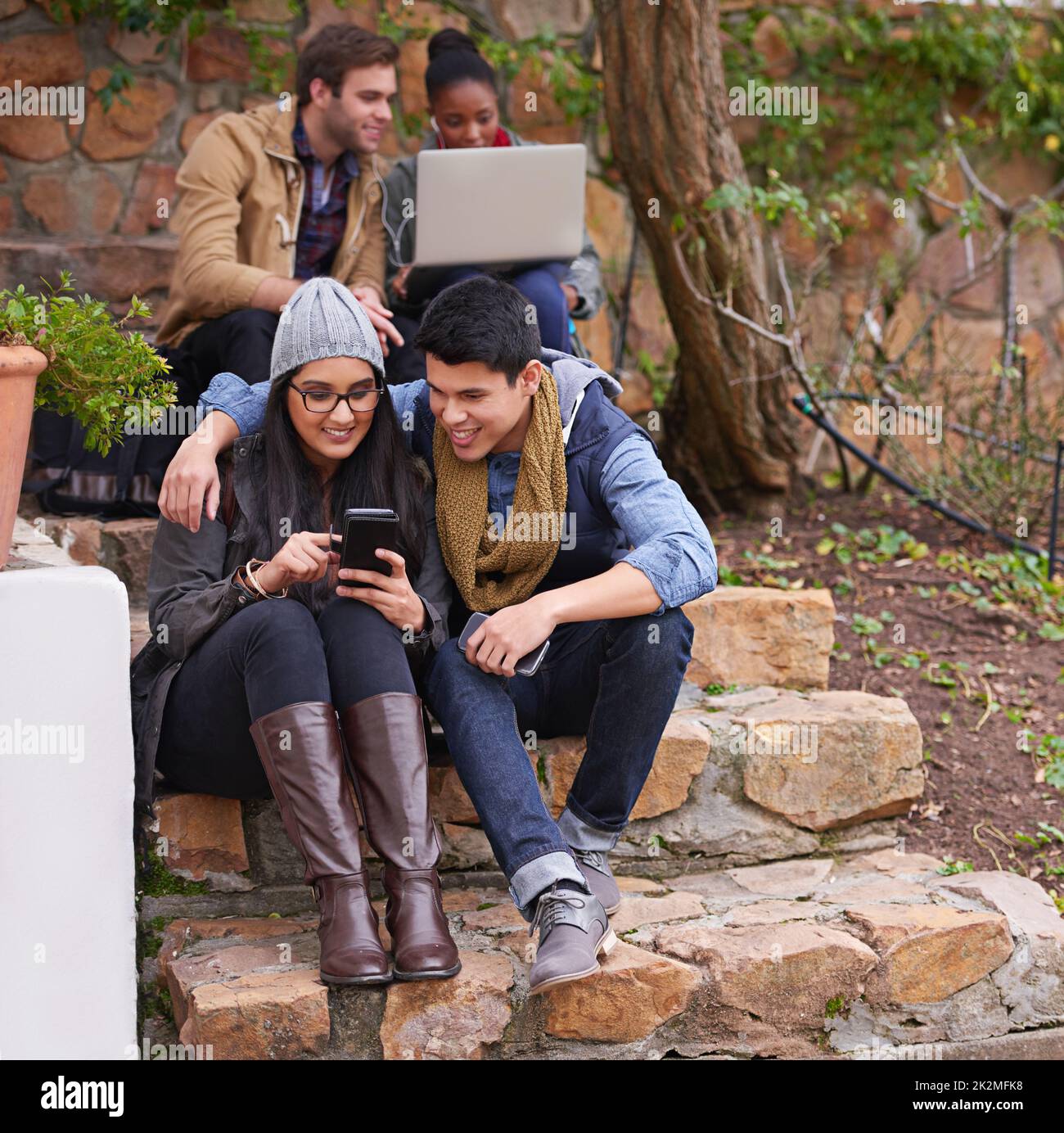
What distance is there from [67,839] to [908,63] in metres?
4.16

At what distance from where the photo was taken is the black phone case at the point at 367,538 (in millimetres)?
2168

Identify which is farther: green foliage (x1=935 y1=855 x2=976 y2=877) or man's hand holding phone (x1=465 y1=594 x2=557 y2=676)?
green foliage (x1=935 y1=855 x2=976 y2=877)

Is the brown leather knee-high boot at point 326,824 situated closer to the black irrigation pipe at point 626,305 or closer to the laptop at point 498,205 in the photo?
the laptop at point 498,205

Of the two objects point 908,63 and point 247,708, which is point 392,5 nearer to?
point 908,63

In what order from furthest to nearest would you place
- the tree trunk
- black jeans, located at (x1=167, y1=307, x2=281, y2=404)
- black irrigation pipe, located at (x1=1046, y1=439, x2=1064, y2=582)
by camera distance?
black irrigation pipe, located at (x1=1046, y1=439, x2=1064, y2=582) < the tree trunk < black jeans, located at (x1=167, y1=307, x2=281, y2=404)

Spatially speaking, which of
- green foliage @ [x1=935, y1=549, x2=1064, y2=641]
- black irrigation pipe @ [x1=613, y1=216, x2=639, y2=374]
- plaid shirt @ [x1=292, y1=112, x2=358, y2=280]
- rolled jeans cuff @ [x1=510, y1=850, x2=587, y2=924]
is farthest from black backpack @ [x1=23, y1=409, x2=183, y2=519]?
green foliage @ [x1=935, y1=549, x2=1064, y2=641]

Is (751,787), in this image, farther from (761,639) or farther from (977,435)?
(977,435)

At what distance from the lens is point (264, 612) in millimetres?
2180

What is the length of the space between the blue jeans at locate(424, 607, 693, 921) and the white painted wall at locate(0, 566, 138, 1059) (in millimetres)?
547

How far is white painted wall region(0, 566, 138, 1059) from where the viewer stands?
2055 millimetres

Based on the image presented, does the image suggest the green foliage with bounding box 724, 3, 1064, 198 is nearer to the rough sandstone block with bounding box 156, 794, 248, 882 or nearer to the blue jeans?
the blue jeans

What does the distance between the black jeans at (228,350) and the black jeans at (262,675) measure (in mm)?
885

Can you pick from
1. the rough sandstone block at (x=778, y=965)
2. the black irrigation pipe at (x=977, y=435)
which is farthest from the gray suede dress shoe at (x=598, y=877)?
the black irrigation pipe at (x=977, y=435)

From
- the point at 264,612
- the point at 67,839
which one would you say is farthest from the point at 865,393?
the point at 67,839
